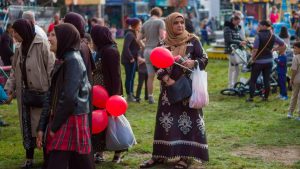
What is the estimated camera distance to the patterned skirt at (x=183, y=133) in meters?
6.97

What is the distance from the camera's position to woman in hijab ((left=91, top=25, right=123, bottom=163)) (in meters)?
6.93

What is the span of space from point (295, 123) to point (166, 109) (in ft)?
12.8

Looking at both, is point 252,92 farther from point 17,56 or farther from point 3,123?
point 17,56

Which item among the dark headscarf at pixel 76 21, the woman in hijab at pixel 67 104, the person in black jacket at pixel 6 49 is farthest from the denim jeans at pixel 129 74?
the woman in hijab at pixel 67 104

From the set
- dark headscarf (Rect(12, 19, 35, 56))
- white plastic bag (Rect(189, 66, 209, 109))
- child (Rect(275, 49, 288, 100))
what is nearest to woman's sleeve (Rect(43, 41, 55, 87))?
dark headscarf (Rect(12, 19, 35, 56))

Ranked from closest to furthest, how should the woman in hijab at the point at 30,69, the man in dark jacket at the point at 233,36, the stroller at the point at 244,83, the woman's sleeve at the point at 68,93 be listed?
the woman's sleeve at the point at 68,93 < the woman in hijab at the point at 30,69 < the stroller at the point at 244,83 < the man in dark jacket at the point at 233,36

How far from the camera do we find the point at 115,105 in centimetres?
655

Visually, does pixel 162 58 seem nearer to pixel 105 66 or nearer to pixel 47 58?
pixel 105 66

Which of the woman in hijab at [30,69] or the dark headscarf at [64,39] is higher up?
the dark headscarf at [64,39]

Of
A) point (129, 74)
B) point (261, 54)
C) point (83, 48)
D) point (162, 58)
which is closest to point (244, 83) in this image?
point (261, 54)

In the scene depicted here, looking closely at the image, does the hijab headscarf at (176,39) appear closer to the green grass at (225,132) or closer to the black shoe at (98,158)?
the green grass at (225,132)

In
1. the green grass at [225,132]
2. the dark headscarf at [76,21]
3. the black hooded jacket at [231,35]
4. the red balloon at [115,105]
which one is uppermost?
the dark headscarf at [76,21]

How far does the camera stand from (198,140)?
274 inches

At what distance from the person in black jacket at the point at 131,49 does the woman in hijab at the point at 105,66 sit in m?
5.02
